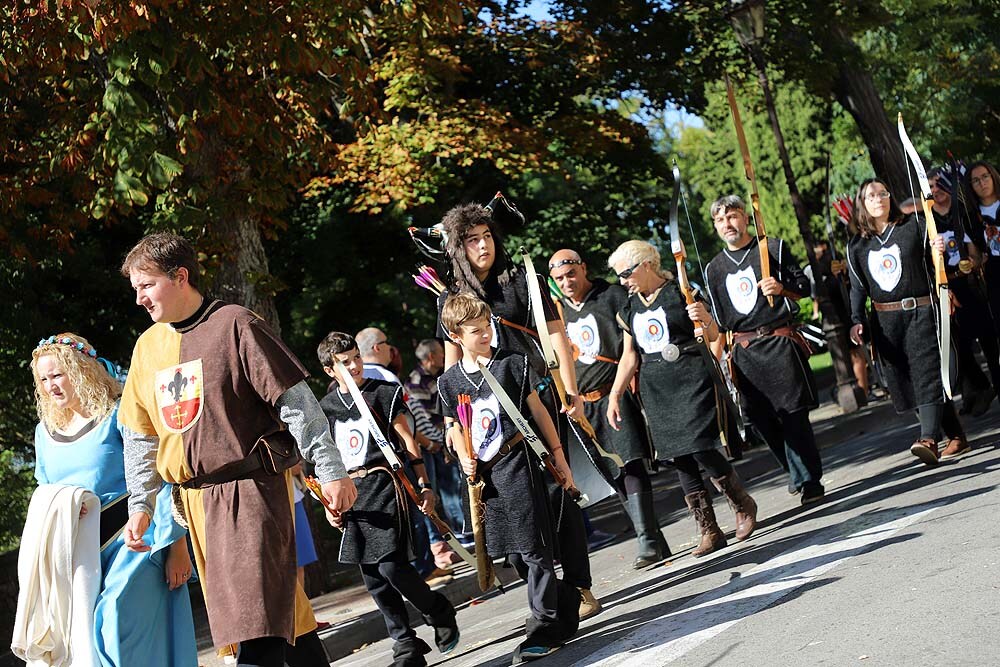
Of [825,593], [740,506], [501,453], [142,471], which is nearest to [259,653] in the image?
[142,471]

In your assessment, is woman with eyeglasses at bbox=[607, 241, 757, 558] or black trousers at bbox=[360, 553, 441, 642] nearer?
black trousers at bbox=[360, 553, 441, 642]

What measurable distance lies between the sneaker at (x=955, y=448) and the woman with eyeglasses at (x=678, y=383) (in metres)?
1.70

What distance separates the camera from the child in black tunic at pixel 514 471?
19.5 ft

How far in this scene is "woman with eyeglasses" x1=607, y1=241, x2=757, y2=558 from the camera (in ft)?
26.1

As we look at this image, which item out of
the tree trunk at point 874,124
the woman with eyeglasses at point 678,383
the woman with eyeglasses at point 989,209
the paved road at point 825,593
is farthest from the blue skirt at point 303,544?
the tree trunk at point 874,124

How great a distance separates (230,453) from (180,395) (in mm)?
304

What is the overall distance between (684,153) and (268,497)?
56.0 metres

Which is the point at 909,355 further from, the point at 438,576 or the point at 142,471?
the point at 142,471

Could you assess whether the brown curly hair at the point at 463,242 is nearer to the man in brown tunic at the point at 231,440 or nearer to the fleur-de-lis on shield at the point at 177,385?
the man in brown tunic at the point at 231,440

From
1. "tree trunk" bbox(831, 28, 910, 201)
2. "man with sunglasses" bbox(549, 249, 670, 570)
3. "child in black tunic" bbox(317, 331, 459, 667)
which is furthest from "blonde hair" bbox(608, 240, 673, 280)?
"tree trunk" bbox(831, 28, 910, 201)

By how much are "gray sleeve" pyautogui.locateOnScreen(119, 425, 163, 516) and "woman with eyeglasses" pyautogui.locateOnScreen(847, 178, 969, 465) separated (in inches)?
213

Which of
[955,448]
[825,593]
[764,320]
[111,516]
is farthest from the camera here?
[955,448]

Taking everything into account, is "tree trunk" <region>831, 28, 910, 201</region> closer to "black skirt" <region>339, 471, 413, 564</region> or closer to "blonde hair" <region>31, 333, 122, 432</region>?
"black skirt" <region>339, 471, 413, 564</region>

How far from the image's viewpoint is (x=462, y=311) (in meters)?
6.12
